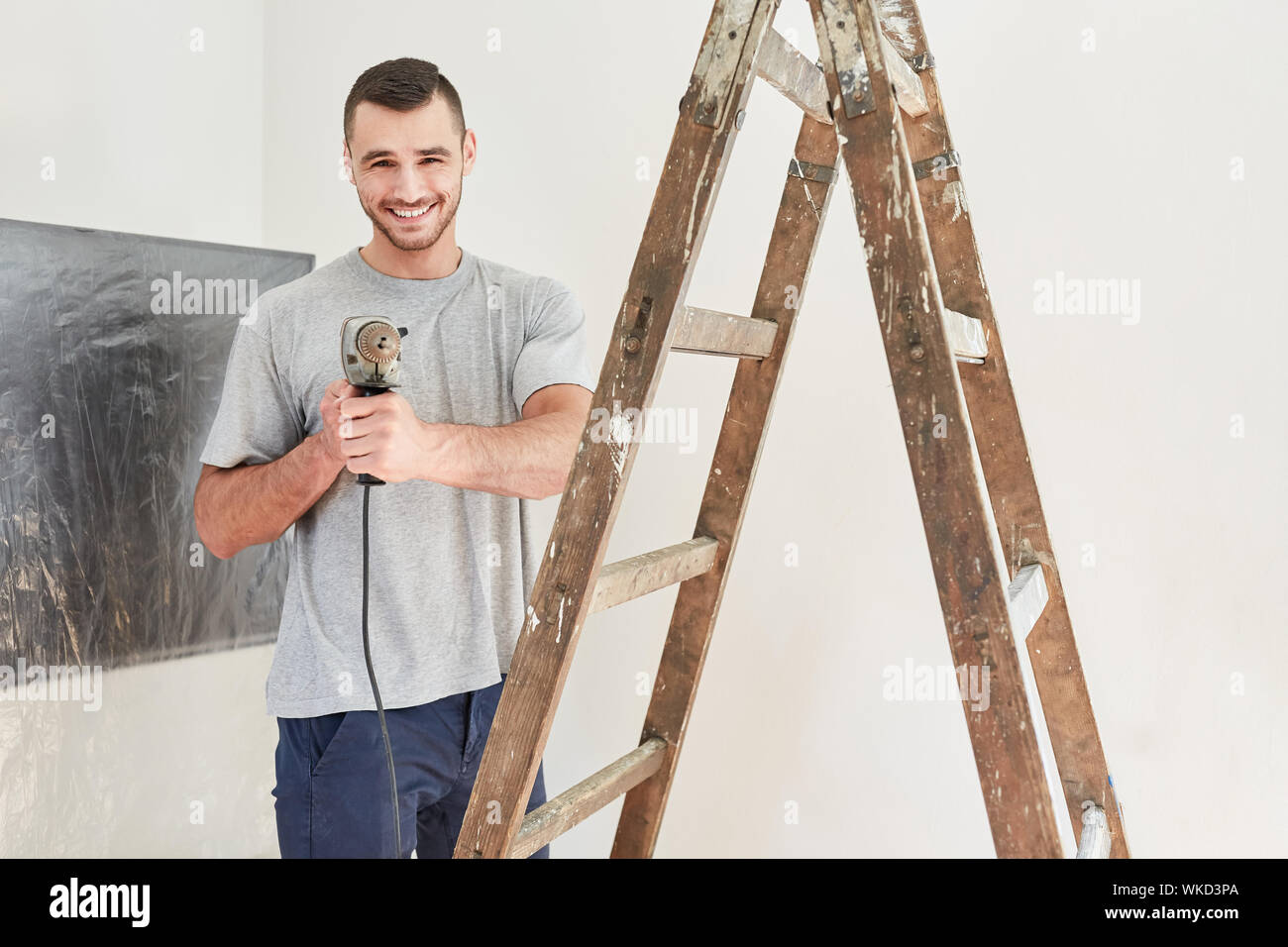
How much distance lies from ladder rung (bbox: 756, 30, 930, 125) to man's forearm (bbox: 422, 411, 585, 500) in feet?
1.61

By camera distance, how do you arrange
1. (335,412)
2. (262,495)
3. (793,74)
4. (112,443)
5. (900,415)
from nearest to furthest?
(900,415) → (793,74) → (335,412) → (262,495) → (112,443)

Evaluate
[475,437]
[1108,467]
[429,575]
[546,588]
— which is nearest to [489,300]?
[475,437]

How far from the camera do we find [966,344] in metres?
1.08

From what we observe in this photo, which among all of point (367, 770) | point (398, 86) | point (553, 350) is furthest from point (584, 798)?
point (398, 86)

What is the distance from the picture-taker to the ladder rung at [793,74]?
37.7 inches

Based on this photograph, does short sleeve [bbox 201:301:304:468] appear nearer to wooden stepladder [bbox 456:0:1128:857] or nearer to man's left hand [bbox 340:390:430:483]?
man's left hand [bbox 340:390:430:483]

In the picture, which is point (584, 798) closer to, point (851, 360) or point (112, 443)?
point (851, 360)

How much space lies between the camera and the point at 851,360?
1.61 meters

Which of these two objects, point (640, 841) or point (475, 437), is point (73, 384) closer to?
point (475, 437)

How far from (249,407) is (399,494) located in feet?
0.77

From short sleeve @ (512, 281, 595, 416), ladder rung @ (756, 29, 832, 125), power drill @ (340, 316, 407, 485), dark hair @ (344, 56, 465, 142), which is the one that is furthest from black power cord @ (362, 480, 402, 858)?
ladder rung @ (756, 29, 832, 125)

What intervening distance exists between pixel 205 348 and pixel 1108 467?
1.51 metres

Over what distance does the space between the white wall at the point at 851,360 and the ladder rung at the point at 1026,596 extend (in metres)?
0.35

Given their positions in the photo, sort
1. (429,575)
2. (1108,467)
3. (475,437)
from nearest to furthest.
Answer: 1. (475,437)
2. (429,575)
3. (1108,467)
